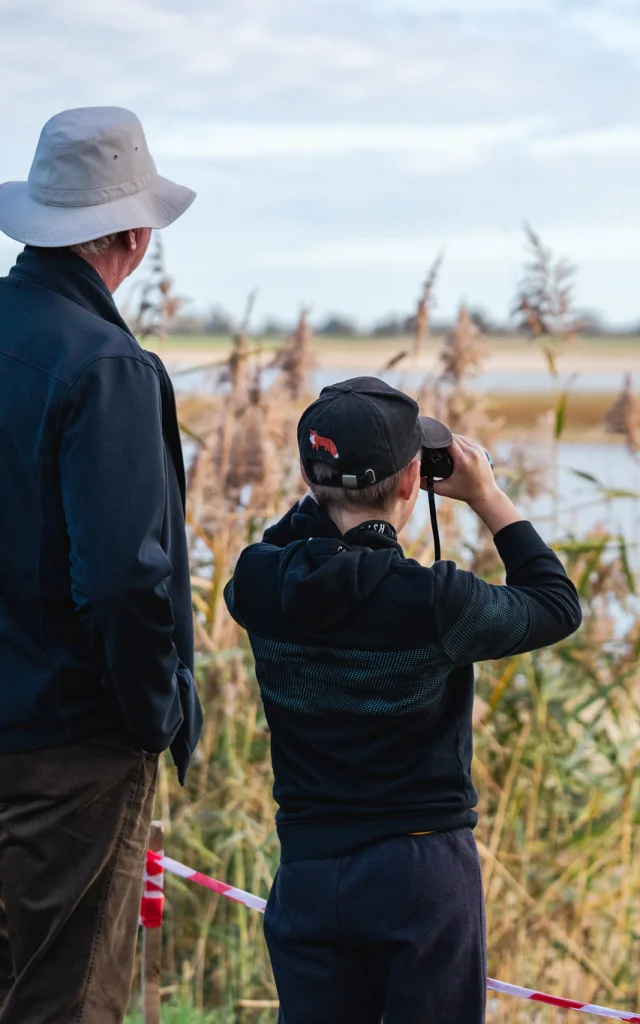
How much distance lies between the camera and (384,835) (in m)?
1.42

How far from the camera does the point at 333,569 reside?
4.48 ft

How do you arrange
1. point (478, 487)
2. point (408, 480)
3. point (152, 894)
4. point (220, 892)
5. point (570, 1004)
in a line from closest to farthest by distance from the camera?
1. point (408, 480)
2. point (478, 487)
3. point (570, 1004)
4. point (220, 892)
5. point (152, 894)

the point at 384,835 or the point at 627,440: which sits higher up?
the point at 627,440

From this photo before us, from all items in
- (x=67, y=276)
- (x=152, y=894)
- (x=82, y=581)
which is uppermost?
(x=67, y=276)

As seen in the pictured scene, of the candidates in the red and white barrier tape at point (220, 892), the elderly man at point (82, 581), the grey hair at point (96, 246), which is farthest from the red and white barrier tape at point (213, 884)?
the grey hair at point (96, 246)

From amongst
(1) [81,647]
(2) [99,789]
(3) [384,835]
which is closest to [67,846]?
(2) [99,789]

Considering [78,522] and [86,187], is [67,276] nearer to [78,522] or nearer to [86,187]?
[86,187]

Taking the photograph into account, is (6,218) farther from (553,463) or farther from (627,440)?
(627,440)

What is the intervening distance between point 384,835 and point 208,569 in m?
1.60

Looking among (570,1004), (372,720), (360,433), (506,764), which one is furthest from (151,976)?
(360,433)

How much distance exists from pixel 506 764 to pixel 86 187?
1.77 m

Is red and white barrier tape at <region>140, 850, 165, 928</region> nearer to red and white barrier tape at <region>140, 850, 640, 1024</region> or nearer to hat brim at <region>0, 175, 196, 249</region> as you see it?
red and white barrier tape at <region>140, 850, 640, 1024</region>

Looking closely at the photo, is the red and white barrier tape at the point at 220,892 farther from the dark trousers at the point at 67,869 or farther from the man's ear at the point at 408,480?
the man's ear at the point at 408,480

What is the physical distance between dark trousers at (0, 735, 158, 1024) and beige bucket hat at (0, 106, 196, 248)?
2.38ft
